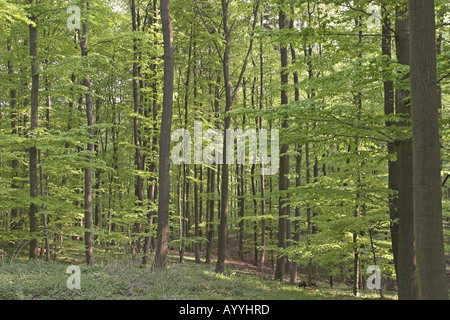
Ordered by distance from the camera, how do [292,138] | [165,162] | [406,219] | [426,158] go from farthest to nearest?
[165,162]
[292,138]
[406,219]
[426,158]

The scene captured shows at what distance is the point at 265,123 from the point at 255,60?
236 inches

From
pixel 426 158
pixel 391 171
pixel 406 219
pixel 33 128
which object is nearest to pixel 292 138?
pixel 406 219

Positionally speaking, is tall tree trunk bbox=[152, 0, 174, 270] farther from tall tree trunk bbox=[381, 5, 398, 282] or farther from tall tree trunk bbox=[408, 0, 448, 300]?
tall tree trunk bbox=[408, 0, 448, 300]

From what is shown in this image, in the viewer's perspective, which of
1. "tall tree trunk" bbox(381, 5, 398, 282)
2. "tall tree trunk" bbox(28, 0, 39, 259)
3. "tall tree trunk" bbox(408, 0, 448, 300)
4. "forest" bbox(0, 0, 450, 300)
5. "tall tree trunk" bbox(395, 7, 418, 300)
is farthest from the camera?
"tall tree trunk" bbox(28, 0, 39, 259)

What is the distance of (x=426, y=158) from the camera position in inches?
183

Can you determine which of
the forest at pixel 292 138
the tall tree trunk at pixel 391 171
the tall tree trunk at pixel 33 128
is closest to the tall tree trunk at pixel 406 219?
the forest at pixel 292 138

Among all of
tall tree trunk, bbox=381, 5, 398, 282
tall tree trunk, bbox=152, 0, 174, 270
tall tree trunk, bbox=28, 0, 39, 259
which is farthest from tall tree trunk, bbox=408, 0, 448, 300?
tall tree trunk, bbox=28, 0, 39, 259

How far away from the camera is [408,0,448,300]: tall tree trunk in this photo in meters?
4.57

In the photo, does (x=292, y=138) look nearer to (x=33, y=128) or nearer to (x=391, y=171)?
(x=391, y=171)

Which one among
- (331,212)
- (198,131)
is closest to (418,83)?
(331,212)

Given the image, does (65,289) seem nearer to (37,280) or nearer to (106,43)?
(37,280)

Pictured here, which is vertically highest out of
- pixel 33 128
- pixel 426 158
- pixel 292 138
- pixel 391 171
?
pixel 33 128

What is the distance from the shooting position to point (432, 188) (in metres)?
4.61

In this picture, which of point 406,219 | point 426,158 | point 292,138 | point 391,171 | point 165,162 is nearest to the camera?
point 426,158
